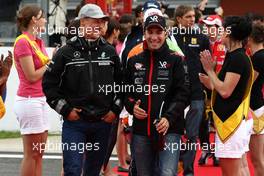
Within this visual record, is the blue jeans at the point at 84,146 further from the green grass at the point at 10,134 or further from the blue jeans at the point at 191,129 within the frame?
the green grass at the point at 10,134

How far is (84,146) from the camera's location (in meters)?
6.60

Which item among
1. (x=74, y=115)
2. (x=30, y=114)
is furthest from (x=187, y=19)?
(x=74, y=115)

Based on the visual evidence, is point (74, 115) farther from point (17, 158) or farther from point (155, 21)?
point (17, 158)

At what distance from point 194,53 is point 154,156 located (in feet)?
8.21

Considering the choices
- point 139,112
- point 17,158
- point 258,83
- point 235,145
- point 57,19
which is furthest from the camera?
point 57,19

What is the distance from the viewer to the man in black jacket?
6.51 metres

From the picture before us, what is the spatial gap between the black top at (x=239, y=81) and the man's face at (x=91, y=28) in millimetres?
1209

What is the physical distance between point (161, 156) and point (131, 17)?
Result: 4.08 m

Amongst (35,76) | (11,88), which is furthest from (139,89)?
(11,88)

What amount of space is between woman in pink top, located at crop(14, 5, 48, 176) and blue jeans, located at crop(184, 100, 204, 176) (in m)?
1.98

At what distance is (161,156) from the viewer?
6.60 meters

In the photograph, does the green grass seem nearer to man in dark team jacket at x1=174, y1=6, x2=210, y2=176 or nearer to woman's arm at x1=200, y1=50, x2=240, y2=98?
man in dark team jacket at x1=174, y1=6, x2=210, y2=176

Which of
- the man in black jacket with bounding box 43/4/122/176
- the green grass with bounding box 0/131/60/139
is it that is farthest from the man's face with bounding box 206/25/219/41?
the green grass with bounding box 0/131/60/139

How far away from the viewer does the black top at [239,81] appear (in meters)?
6.56
